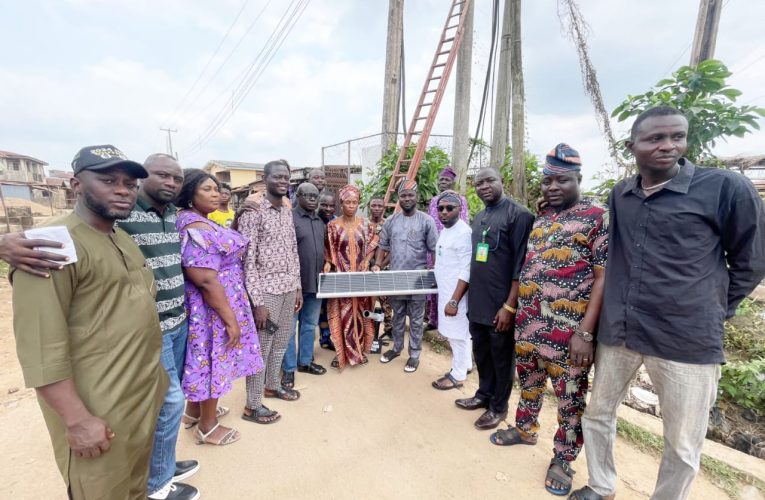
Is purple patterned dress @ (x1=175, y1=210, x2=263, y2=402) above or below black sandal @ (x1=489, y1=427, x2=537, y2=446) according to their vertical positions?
above

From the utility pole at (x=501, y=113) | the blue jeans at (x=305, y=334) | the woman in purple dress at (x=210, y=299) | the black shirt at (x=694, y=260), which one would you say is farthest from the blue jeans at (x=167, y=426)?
the utility pole at (x=501, y=113)

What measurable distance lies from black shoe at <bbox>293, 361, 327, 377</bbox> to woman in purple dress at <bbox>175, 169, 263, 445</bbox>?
4.08 feet

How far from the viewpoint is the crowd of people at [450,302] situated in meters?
1.33

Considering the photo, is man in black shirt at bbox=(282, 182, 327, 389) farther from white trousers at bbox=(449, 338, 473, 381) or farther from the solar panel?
white trousers at bbox=(449, 338, 473, 381)

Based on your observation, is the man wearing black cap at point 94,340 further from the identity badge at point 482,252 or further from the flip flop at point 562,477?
the flip flop at point 562,477

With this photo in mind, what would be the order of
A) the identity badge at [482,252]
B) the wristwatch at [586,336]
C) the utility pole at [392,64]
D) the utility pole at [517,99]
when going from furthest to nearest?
the utility pole at [392,64], the utility pole at [517,99], the identity badge at [482,252], the wristwatch at [586,336]

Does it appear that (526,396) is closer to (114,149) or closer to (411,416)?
(411,416)

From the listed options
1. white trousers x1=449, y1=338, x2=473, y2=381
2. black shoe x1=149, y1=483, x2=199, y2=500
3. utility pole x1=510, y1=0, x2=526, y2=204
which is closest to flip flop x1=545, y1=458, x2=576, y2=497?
white trousers x1=449, y1=338, x2=473, y2=381

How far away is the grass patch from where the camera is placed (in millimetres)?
2248

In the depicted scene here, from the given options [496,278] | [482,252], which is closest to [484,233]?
[482,252]

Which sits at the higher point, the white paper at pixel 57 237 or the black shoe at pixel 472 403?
the white paper at pixel 57 237

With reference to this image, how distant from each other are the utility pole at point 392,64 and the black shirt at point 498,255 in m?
4.53

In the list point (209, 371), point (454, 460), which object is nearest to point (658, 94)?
point (454, 460)

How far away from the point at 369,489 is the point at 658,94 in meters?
4.16
